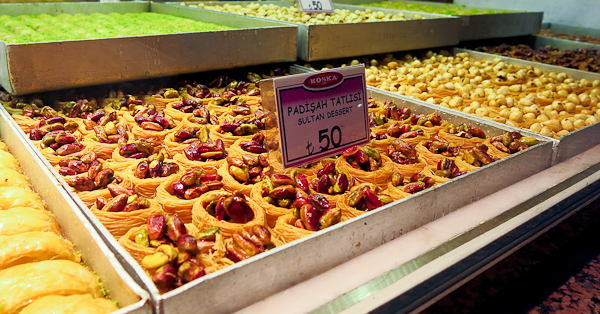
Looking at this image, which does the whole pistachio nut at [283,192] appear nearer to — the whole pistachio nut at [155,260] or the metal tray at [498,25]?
the whole pistachio nut at [155,260]

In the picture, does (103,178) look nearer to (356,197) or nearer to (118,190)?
(118,190)

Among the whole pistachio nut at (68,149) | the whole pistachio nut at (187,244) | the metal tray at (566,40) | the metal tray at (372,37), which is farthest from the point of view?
the metal tray at (566,40)

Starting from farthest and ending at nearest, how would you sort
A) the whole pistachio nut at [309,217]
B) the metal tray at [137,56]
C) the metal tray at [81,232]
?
the metal tray at [137,56], the whole pistachio nut at [309,217], the metal tray at [81,232]

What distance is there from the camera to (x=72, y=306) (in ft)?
3.22

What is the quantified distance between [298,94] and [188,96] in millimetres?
1374

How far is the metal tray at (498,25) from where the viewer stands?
4.85m

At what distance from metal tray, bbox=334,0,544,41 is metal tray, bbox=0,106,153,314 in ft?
14.0

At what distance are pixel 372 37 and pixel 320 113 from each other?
7.69ft

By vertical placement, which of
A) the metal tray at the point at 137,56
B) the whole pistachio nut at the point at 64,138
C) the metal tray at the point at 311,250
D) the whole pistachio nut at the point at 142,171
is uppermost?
the metal tray at the point at 137,56

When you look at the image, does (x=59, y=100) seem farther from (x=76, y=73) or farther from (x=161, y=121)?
(x=161, y=121)

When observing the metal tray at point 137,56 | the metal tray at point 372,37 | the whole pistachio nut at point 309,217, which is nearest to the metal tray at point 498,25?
the metal tray at point 372,37

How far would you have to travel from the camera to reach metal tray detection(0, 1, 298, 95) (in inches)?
89.4

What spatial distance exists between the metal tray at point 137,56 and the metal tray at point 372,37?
0.17 m

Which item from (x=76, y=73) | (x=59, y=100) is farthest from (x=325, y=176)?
(x=59, y=100)
